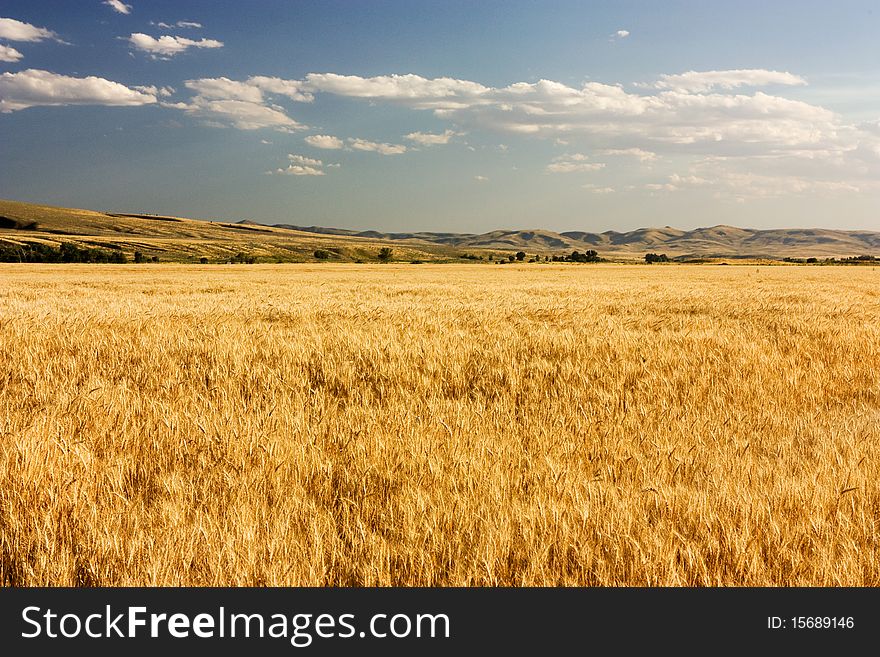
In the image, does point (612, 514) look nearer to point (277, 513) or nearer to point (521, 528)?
point (521, 528)

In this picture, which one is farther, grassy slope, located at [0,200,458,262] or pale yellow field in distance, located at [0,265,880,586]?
grassy slope, located at [0,200,458,262]

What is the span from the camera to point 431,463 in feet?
11.0

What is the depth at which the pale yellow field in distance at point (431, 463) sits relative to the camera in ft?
7.86

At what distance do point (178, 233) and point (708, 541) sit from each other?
211m

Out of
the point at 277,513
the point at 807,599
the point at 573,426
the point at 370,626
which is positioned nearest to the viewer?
the point at 370,626

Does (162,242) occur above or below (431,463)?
above

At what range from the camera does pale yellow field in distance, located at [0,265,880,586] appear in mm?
2396

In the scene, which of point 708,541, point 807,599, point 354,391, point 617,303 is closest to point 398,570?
point 708,541

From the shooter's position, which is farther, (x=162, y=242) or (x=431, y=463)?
(x=162, y=242)

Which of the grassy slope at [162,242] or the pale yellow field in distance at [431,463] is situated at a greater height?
the grassy slope at [162,242]

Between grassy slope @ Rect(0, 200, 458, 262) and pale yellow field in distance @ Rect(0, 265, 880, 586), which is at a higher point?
grassy slope @ Rect(0, 200, 458, 262)

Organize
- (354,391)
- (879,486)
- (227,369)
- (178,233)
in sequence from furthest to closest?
(178,233)
(227,369)
(354,391)
(879,486)

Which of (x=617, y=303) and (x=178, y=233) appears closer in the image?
(x=617, y=303)

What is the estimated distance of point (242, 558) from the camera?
91.9 inches
